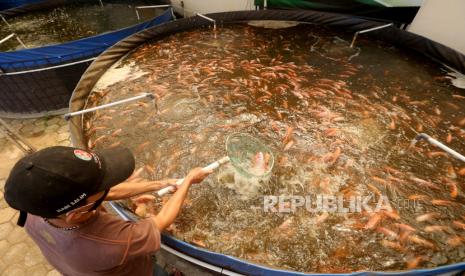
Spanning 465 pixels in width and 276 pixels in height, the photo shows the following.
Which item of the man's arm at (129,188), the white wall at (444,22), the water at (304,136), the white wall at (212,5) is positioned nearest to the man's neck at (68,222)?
the man's arm at (129,188)

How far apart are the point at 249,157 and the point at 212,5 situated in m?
7.01

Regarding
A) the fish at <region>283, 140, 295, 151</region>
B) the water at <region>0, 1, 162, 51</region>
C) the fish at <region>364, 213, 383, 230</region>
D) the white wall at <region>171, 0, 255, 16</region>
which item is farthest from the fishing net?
the water at <region>0, 1, 162, 51</region>

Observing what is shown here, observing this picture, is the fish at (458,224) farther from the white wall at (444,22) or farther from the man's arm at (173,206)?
the white wall at (444,22)

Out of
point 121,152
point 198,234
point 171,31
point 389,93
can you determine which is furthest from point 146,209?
point 171,31

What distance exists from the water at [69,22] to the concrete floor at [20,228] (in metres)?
2.16

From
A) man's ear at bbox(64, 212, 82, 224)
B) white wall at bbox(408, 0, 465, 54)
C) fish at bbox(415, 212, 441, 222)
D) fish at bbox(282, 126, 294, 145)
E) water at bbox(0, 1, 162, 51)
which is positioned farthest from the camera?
water at bbox(0, 1, 162, 51)

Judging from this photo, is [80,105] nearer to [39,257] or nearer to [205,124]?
[205,124]

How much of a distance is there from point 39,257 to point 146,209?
7.43ft

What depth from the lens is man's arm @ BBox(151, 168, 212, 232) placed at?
1.90m

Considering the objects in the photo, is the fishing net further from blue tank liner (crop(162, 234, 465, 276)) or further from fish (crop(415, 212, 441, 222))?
fish (crop(415, 212, 441, 222))

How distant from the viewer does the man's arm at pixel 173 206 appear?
1.90 meters

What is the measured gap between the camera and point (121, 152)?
1.78 m

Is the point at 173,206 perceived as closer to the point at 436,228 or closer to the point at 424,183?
the point at 436,228

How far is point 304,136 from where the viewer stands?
3537 millimetres
